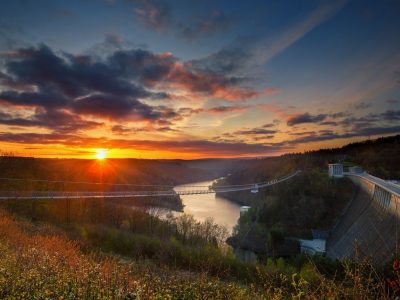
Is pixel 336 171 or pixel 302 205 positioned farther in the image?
pixel 336 171

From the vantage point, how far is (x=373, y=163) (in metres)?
121

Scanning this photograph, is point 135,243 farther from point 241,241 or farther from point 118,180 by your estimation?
point 118,180

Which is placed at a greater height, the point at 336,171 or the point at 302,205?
the point at 336,171

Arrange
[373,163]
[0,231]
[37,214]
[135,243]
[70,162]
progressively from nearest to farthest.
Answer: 1. [0,231]
2. [135,243]
3. [37,214]
4. [70,162]
5. [373,163]

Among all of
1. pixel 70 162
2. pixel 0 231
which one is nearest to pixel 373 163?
pixel 70 162

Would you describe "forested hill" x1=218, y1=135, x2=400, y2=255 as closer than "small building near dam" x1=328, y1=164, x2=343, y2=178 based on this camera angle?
Yes

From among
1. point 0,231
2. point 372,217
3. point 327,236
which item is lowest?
point 327,236

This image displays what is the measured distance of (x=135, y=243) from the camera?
2648 cm

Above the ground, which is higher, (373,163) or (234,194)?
(373,163)

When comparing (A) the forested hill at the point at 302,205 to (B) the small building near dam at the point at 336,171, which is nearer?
(A) the forested hill at the point at 302,205

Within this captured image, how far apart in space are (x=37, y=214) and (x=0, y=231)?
23808 mm

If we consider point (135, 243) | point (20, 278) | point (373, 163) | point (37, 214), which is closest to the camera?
point (20, 278)

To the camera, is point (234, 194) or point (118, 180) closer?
point (118, 180)

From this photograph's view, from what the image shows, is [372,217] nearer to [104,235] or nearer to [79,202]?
[104,235]
